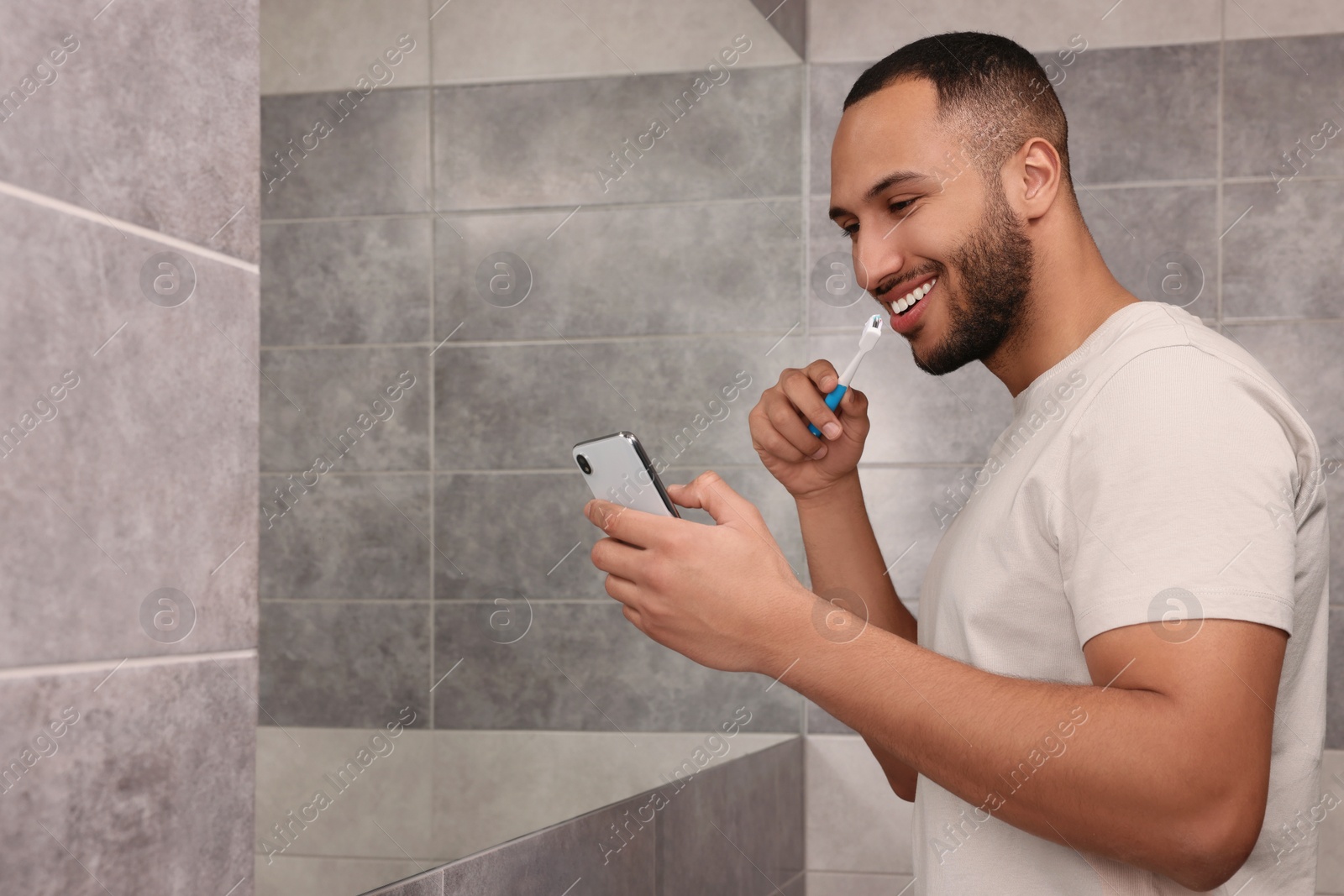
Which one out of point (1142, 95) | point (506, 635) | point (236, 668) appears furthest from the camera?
point (1142, 95)

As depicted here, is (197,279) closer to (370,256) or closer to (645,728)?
(370,256)

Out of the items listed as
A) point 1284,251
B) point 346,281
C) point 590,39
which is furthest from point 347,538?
point 1284,251

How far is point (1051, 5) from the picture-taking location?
1856mm

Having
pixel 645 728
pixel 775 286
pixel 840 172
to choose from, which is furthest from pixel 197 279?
pixel 775 286

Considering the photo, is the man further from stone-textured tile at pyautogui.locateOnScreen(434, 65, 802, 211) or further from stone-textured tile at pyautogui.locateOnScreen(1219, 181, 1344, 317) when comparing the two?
stone-textured tile at pyautogui.locateOnScreen(1219, 181, 1344, 317)

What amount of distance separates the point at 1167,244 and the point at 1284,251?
17 cm

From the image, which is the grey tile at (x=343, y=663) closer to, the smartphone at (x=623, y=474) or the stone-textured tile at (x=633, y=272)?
the smartphone at (x=623, y=474)

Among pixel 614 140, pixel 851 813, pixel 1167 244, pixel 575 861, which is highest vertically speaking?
pixel 614 140

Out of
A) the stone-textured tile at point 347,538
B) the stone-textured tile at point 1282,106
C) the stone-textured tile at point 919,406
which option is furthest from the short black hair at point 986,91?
the stone-textured tile at point 1282,106

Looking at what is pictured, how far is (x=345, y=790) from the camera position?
91cm

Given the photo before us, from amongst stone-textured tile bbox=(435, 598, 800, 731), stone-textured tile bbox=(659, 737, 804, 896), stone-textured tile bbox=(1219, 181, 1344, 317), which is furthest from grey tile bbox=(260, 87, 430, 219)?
stone-textured tile bbox=(1219, 181, 1344, 317)

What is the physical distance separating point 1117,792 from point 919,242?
0.47 metres

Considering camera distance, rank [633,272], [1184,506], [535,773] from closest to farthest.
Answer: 1. [1184,506]
2. [535,773]
3. [633,272]

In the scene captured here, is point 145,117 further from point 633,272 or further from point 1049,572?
point 633,272
